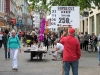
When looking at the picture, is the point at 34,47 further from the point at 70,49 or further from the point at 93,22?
the point at 93,22

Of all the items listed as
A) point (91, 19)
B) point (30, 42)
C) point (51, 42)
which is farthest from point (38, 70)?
point (91, 19)

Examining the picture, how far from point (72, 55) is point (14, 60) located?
5214 mm

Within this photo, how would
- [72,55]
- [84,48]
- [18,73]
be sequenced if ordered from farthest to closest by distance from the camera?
[84,48], [18,73], [72,55]

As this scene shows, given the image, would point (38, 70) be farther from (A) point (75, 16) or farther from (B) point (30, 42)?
(B) point (30, 42)

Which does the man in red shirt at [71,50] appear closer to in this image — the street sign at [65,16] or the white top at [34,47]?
the street sign at [65,16]

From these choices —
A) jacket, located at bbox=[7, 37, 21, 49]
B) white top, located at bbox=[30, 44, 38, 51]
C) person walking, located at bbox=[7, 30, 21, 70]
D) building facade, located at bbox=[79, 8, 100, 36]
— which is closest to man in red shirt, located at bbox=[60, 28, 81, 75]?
person walking, located at bbox=[7, 30, 21, 70]

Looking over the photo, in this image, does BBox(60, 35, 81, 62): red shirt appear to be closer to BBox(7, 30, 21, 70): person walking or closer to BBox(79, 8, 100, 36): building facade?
BBox(7, 30, 21, 70): person walking

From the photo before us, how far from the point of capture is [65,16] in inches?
613

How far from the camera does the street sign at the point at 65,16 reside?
615 inches

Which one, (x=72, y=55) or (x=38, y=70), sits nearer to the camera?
(x=72, y=55)

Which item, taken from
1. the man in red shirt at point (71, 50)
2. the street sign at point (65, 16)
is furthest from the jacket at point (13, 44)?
the man in red shirt at point (71, 50)

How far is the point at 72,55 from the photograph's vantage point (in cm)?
984

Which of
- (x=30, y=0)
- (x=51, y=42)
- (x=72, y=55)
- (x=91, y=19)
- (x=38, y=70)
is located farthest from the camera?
(x=91, y=19)

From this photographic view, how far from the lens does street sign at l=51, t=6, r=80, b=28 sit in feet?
51.2
